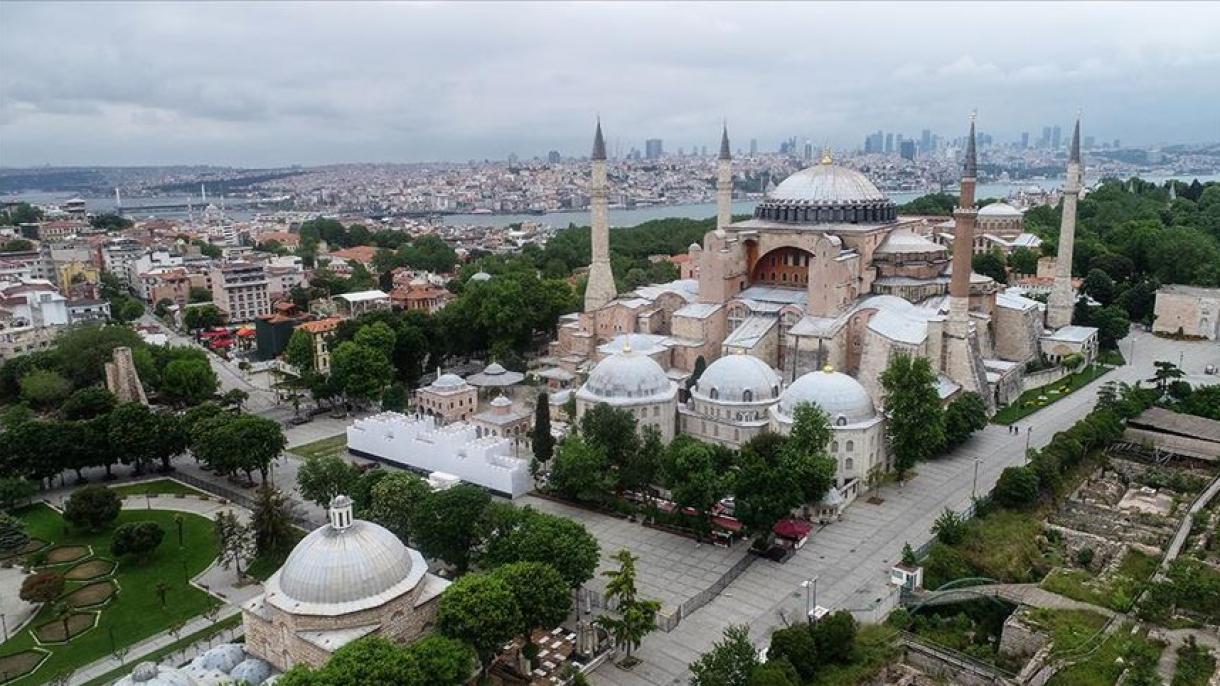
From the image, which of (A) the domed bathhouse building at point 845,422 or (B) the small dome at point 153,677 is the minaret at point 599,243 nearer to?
(A) the domed bathhouse building at point 845,422

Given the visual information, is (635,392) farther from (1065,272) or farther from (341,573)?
(1065,272)

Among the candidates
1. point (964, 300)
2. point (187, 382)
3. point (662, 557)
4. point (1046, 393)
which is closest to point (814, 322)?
point (964, 300)

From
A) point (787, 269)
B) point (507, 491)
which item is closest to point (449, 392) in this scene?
point (507, 491)

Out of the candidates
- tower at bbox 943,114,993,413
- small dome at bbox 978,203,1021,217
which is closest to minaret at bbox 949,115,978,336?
tower at bbox 943,114,993,413

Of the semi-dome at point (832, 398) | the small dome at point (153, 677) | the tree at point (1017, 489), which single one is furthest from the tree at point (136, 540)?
the tree at point (1017, 489)

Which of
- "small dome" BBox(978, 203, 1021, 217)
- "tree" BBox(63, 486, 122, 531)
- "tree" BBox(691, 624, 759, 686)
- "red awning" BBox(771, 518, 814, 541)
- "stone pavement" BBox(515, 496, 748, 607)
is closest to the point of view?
"tree" BBox(691, 624, 759, 686)

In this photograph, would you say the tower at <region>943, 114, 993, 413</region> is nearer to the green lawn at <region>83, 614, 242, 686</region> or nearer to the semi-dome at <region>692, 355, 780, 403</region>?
the semi-dome at <region>692, 355, 780, 403</region>
